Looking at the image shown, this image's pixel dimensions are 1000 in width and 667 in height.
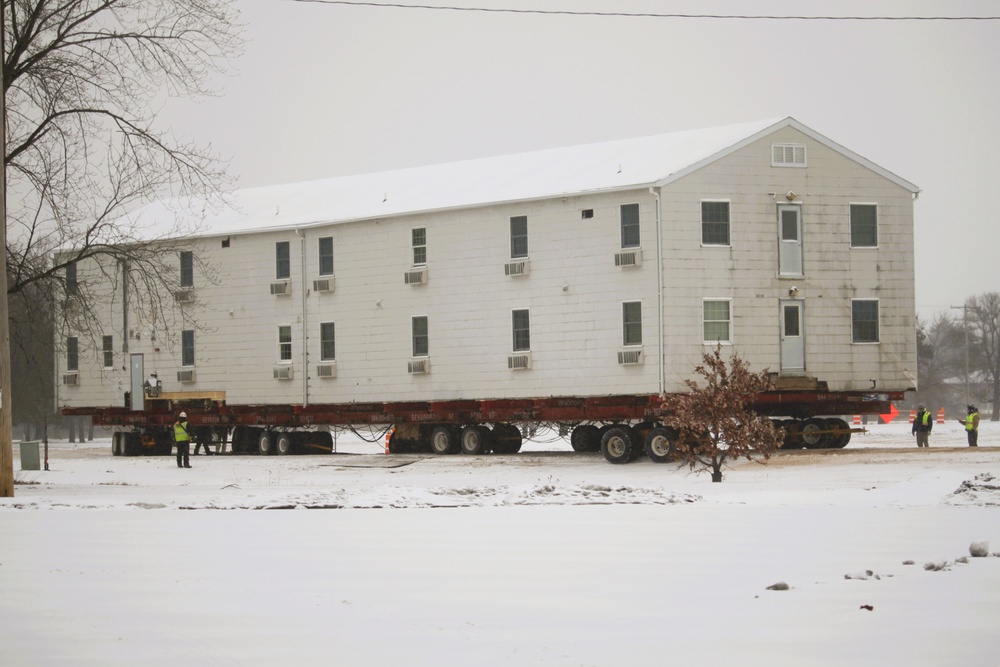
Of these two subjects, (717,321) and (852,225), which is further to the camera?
(852,225)

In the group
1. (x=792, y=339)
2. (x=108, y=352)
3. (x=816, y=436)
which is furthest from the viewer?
(x=108, y=352)

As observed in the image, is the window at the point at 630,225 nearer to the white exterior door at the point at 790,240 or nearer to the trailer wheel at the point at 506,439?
the white exterior door at the point at 790,240

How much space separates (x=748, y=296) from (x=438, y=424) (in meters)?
10.2

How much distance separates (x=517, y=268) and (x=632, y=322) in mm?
3981

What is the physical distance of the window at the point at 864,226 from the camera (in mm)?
37531

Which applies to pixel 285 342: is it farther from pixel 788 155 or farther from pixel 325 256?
pixel 788 155

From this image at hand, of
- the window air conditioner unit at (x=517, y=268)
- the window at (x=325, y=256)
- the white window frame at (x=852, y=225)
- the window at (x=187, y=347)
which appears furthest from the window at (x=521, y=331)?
the window at (x=187, y=347)

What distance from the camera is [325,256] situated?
43000mm

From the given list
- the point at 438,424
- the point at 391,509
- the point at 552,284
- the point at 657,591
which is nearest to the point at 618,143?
the point at 552,284

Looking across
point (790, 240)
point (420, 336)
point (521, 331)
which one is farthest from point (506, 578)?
point (420, 336)

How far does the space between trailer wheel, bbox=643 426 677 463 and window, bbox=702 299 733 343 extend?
2945 mm

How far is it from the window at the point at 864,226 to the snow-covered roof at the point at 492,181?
1.27 meters

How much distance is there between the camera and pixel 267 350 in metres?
43.8

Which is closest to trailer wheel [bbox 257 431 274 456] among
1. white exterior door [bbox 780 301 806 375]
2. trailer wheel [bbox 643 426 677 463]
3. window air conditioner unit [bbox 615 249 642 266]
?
window air conditioner unit [bbox 615 249 642 266]
